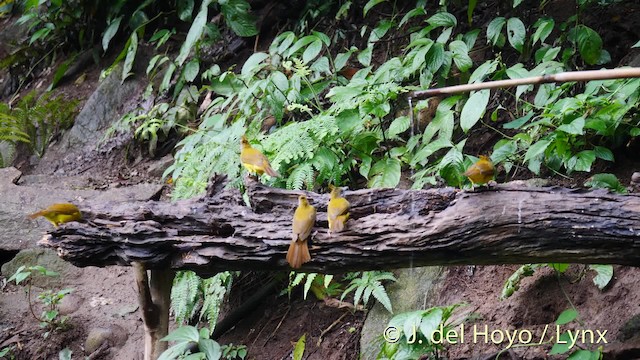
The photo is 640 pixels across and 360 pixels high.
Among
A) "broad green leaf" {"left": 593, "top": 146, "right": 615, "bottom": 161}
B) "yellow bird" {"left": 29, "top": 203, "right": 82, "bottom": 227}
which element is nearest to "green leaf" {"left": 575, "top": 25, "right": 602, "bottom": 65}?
"broad green leaf" {"left": 593, "top": 146, "right": 615, "bottom": 161}

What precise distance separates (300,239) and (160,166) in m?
4.22

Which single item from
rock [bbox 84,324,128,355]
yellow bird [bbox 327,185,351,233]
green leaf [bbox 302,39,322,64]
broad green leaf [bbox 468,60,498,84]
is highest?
yellow bird [bbox 327,185,351,233]

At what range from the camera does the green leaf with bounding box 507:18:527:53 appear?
4852 mm

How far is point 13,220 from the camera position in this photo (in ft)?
19.1

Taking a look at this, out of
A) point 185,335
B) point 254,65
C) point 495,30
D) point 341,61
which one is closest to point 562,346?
point 185,335

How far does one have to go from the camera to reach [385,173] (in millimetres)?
4414

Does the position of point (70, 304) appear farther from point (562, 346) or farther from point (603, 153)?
point (603, 153)

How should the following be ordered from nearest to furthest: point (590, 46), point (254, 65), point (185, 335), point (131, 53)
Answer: point (185, 335) < point (590, 46) < point (254, 65) < point (131, 53)

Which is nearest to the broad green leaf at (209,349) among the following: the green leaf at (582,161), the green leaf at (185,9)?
the green leaf at (582,161)

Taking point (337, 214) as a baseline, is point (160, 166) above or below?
below

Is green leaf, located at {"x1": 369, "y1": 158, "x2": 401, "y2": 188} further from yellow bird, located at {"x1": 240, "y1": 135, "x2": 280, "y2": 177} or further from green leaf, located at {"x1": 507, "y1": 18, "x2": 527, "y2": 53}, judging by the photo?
green leaf, located at {"x1": 507, "y1": 18, "x2": 527, "y2": 53}

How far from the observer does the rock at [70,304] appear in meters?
5.33

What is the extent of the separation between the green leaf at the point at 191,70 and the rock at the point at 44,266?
88.4 inches

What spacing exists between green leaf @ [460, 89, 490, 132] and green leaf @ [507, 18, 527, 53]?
66cm
